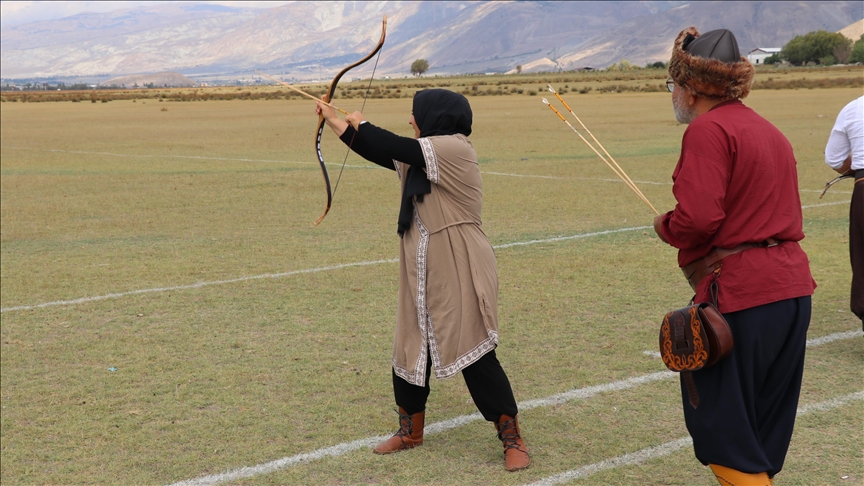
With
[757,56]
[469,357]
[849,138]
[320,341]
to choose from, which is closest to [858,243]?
[849,138]

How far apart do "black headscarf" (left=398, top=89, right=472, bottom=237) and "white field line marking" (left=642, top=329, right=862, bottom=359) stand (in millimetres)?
2558

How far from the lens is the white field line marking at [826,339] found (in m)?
6.04

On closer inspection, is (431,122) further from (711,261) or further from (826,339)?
(826,339)

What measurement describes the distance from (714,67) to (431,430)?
2723mm

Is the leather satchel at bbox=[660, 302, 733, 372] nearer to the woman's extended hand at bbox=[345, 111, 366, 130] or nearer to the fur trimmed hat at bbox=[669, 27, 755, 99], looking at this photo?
the fur trimmed hat at bbox=[669, 27, 755, 99]

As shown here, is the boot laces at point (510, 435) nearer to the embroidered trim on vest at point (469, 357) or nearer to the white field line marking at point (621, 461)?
the white field line marking at point (621, 461)

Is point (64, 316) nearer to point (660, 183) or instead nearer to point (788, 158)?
point (788, 158)

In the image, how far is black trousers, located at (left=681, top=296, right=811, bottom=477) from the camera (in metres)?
3.03

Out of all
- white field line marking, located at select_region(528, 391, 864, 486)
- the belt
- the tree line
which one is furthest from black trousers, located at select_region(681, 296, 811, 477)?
the tree line

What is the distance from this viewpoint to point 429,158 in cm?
412

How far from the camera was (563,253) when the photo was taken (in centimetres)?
949

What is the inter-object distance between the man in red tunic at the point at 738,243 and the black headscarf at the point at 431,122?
1.36 meters

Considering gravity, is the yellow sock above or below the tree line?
below

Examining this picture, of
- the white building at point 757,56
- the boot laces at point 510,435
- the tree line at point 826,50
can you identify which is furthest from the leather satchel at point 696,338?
the tree line at point 826,50
